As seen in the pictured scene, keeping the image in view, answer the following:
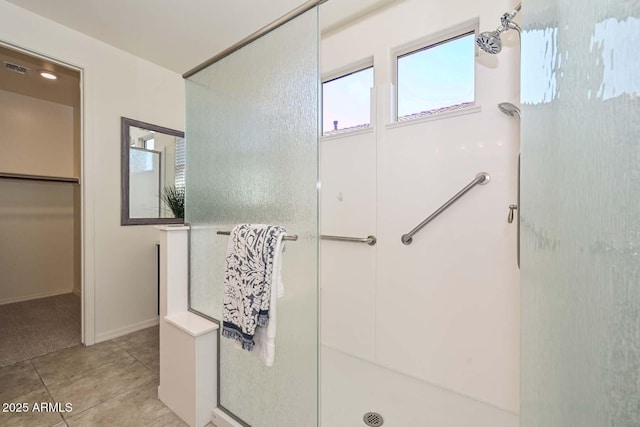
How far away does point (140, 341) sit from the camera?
240 cm

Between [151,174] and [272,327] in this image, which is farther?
[151,174]

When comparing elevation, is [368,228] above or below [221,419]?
above

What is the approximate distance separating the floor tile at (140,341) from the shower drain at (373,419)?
5.83ft

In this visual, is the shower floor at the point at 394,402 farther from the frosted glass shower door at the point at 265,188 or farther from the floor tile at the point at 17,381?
the floor tile at the point at 17,381

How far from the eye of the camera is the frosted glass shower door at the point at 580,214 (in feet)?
1.59

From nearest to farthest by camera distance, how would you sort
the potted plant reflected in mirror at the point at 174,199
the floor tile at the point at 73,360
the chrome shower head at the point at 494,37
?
the chrome shower head at the point at 494,37, the floor tile at the point at 73,360, the potted plant reflected in mirror at the point at 174,199

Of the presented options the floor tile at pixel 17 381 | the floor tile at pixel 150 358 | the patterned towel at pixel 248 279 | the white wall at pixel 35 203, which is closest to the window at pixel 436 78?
the patterned towel at pixel 248 279

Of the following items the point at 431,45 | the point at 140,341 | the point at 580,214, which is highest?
the point at 431,45

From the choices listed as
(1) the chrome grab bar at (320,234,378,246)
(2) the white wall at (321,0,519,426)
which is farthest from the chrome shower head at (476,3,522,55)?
(1) the chrome grab bar at (320,234,378,246)

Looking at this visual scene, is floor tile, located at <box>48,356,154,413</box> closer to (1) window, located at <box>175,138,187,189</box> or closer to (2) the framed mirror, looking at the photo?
(2) the framed mirror

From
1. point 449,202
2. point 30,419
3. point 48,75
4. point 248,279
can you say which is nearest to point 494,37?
point 449,202

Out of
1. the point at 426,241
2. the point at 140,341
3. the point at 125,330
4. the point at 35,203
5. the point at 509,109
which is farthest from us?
the point at 35,203

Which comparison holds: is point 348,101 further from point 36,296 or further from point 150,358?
point 36,296

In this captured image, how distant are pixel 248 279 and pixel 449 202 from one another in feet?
3.82
